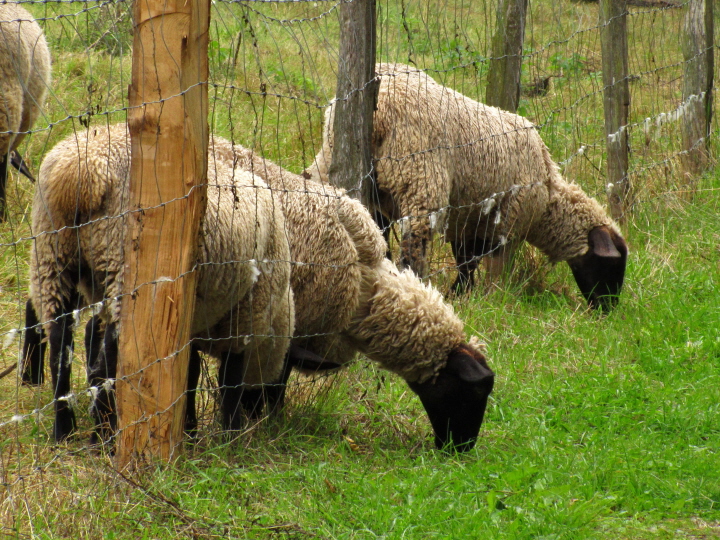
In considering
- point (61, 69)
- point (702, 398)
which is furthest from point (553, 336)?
point (61, 69)

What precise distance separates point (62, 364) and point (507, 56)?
4164mm

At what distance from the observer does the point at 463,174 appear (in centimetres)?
568

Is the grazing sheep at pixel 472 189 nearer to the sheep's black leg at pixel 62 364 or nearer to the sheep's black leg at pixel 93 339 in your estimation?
the sheep's black leg at pixel 93 339

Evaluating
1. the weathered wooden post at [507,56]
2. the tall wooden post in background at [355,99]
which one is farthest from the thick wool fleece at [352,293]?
the weathered wooden post at [507,56]

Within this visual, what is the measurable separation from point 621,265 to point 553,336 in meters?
1.09

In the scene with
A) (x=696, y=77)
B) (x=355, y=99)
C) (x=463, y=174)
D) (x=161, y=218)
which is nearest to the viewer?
(x=161, y=218)

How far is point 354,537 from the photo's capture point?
9.60 feet

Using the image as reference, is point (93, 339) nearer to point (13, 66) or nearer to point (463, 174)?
point (13, 66)

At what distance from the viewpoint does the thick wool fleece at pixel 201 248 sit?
3.22 metres

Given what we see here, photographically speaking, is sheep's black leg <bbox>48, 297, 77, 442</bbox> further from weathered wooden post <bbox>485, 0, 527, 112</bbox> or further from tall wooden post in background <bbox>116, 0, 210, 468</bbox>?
weathered wooden post <bbox>485, 0, 527, 112</bbox>

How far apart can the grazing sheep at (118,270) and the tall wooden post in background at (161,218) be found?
13 centimetres

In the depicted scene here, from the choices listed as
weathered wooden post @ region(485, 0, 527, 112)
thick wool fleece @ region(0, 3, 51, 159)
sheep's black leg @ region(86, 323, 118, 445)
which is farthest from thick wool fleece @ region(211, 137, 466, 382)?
weathered wooden post @ region(485, 0, 527, 112)

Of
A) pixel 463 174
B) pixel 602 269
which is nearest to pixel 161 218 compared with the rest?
pixel 463 174

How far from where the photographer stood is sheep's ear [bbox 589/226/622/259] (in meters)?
5.90
